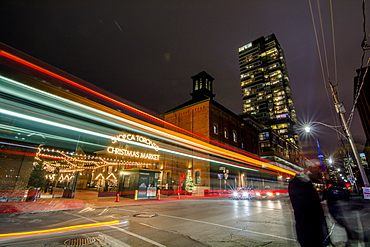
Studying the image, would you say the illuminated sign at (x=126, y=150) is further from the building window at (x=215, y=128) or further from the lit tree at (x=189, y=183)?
the building window at (x=215, y=128)

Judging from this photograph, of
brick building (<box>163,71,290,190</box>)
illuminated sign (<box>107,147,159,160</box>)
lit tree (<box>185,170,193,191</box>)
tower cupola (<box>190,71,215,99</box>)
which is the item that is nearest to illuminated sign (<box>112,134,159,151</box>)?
illuminated sign (<box>107,147,159,160</box>)

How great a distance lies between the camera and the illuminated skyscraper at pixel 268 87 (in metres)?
97.1

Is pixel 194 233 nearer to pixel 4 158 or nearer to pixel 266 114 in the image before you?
pixel 4 158

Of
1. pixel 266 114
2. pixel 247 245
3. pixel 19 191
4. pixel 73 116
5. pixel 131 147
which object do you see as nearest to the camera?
pixel 247 245

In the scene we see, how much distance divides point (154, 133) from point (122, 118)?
145 inches

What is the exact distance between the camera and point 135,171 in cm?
→ 1908

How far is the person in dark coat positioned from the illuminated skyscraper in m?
104

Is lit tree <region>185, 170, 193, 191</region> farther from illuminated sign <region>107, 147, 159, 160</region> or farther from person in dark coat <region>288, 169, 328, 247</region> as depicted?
person in dark coat <region>288, 169, 328, 247</region>

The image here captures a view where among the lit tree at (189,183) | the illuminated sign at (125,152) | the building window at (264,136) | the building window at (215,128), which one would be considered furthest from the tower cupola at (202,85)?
the building window at (264,136)

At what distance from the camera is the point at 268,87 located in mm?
104688

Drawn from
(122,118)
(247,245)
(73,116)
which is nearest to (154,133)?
(122,118)

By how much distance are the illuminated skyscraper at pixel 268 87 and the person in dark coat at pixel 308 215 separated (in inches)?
4095

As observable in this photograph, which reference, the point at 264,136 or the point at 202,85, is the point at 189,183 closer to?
the point at 202,85

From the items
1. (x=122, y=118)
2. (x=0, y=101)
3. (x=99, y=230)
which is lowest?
(x=99, y=230)
